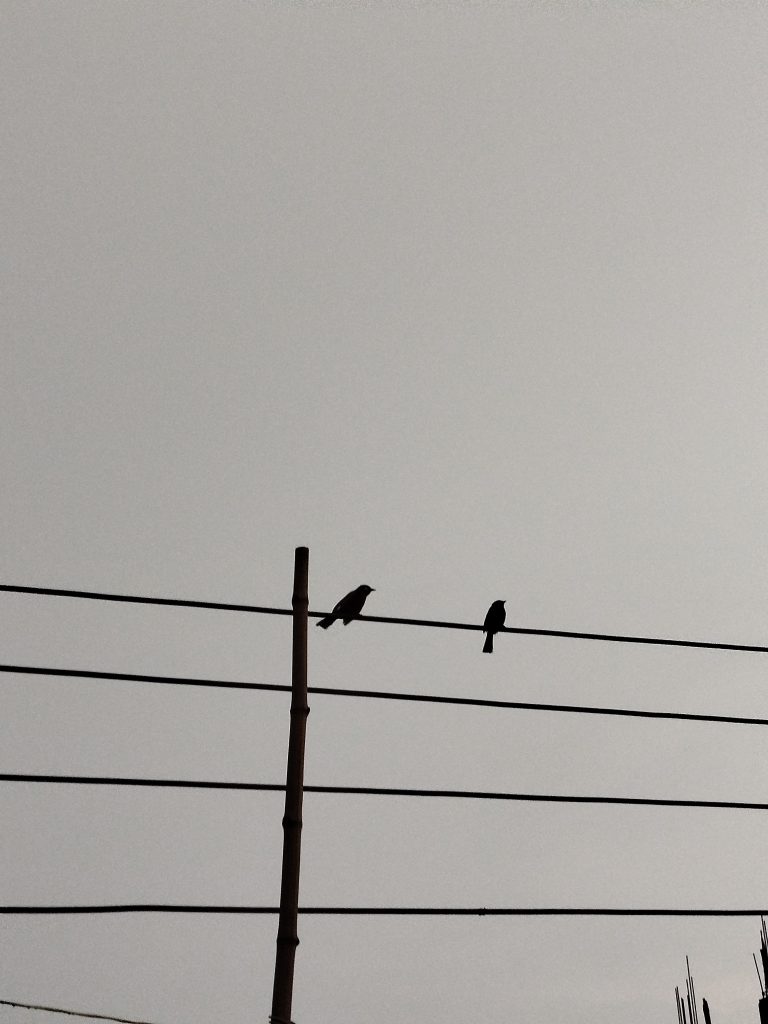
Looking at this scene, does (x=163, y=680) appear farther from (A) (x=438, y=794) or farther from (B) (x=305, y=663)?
(A) (x=438, y=794)

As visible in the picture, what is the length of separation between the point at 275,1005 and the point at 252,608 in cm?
203

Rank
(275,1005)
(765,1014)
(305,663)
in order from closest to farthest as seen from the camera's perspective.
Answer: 1. (275,1005)
2. (305,663)
3. (765,1014)

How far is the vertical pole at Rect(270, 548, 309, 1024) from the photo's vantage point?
4.91m

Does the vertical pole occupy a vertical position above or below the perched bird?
below

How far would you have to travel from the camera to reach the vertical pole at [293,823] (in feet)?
16.1

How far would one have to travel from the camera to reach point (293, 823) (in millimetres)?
5340

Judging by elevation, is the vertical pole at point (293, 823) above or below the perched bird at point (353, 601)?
below

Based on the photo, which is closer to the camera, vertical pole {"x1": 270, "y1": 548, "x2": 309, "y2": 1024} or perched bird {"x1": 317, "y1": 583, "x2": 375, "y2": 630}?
vertical pole {"x1": 270, "y1": 548, "x2": 309, "y2": 1024}

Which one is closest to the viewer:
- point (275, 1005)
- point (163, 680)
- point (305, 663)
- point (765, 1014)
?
point (275, 1005)

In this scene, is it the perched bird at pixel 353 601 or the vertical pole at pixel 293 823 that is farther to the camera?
the perched bird at pixel 353 601

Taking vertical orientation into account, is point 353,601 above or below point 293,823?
above

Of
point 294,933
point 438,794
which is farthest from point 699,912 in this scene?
point 294,933

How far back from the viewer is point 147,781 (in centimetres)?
498

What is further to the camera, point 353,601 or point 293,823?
point 353,601
